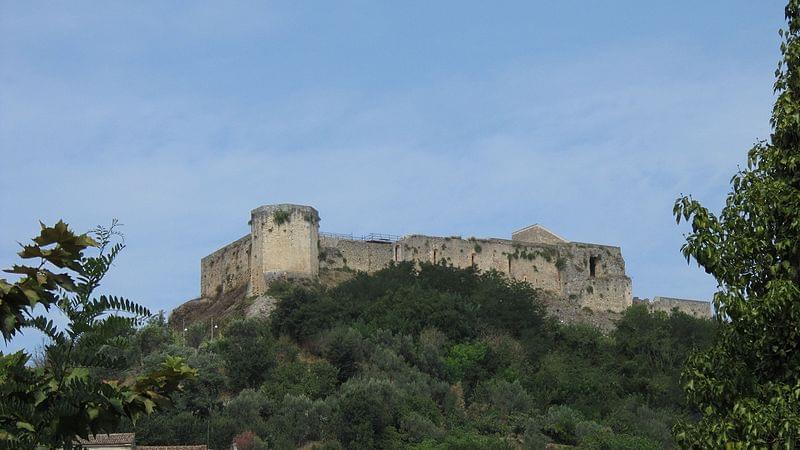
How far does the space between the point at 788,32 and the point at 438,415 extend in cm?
3402

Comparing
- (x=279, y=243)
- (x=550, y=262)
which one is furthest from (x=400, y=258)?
(x=550, y=262)

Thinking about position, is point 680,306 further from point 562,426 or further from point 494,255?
point 562,426

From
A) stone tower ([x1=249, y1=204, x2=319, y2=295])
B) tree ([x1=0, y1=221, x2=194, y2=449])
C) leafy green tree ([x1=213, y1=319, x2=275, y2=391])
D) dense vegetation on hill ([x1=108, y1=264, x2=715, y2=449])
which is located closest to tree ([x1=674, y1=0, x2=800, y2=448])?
tree ([x1=0, y1=221, x2=194, y2=449])

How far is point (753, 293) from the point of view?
11.5m

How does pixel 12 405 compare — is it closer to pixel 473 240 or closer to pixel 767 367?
pixel 767 367

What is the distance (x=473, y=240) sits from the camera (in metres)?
61.0

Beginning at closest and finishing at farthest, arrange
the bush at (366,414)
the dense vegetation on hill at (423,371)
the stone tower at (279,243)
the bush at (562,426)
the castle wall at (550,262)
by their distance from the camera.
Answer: the bush at (366,414), the dense vegetation on hill at (423,371), the bush at (562,426), the stone tower at (279,243), the castle wall at (550,262)

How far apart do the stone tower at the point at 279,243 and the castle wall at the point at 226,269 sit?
4.28 ft

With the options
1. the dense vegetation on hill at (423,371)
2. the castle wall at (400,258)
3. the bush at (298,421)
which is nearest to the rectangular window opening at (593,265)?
the castle wall at (400,258)

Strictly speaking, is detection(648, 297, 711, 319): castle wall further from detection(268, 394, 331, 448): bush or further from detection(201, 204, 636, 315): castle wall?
detection(268, 394, 331, 448): bush

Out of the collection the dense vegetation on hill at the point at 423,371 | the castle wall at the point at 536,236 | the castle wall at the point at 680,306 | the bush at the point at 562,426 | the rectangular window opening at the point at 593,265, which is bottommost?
the bush at the point at 562,426

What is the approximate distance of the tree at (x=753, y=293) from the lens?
11.1 metres

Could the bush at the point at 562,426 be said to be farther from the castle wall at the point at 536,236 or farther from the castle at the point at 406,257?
the castle wall at the point at 536,236

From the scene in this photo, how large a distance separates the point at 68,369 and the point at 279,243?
45842 mm
